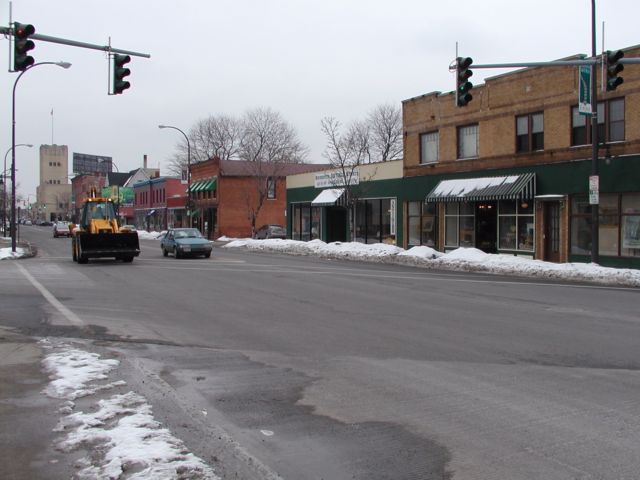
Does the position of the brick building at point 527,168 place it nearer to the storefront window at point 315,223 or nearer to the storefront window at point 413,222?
the storefront window at point 413,222

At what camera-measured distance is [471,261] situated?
82.6 feet

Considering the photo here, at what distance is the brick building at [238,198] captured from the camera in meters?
60.6

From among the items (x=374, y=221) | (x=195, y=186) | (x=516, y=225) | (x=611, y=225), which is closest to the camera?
(x=611, y=225)

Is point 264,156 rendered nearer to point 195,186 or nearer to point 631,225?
point 195,186

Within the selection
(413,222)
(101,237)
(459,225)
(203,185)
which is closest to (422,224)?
(413,222)

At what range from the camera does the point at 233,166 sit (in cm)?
6225

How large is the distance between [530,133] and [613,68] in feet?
35.0

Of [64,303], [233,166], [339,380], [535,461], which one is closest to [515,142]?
[64,303]

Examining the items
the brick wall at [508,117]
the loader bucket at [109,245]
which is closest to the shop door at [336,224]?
the brick wall at [508,117]

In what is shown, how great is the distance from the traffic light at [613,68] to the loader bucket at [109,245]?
18645 millimetres

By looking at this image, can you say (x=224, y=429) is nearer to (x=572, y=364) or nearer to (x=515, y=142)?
(x=572, y=364)

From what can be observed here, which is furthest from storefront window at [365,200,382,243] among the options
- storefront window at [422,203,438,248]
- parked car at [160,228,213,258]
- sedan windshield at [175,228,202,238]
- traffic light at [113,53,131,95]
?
traffic light at [113,53,131,95]

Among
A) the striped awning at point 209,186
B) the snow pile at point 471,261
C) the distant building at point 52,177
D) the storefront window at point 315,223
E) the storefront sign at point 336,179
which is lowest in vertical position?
the snow pile at point 471,261

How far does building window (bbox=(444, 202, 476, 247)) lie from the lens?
99.1ft
